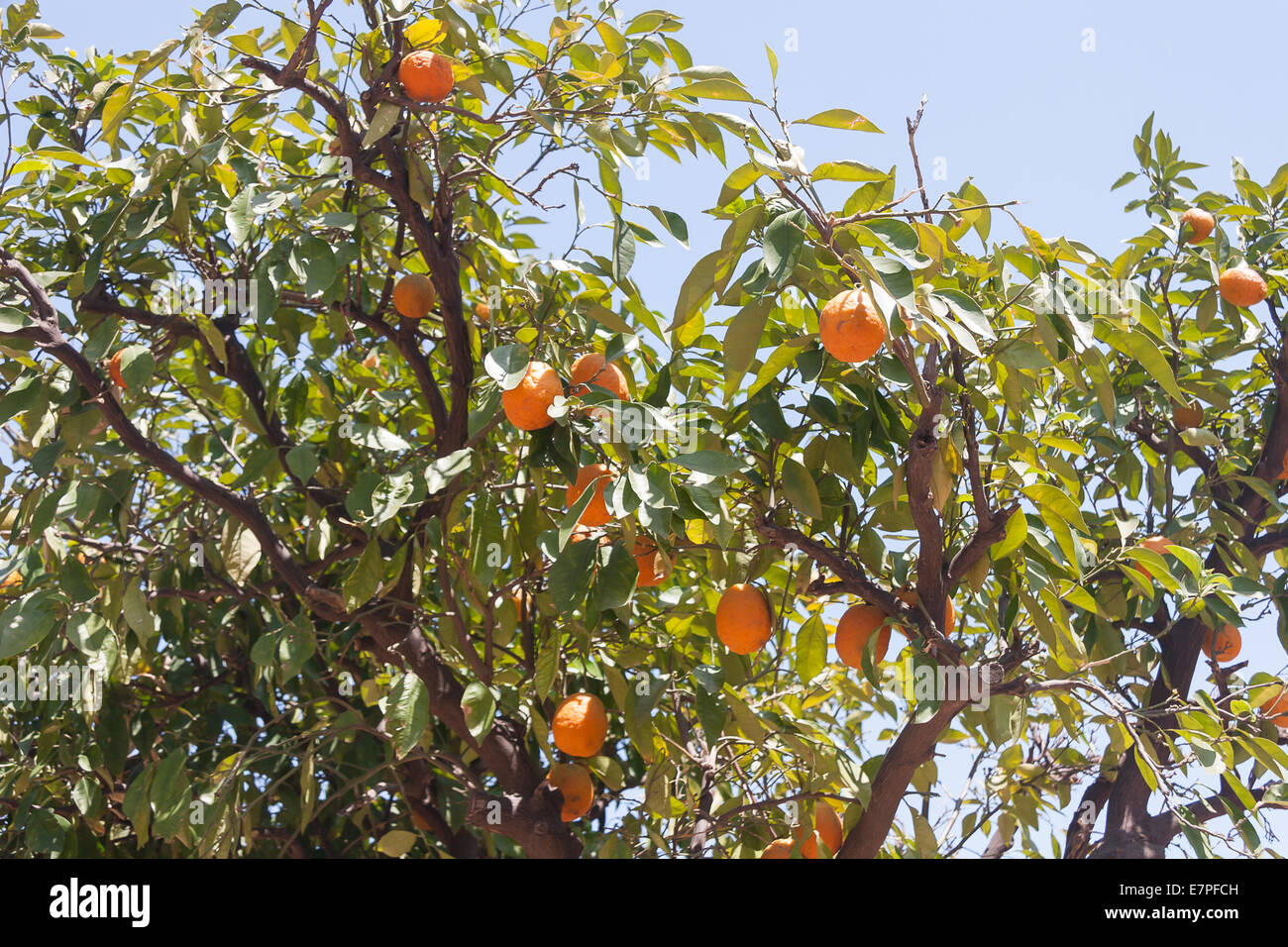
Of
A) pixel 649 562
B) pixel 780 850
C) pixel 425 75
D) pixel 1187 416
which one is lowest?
pixel 780 850

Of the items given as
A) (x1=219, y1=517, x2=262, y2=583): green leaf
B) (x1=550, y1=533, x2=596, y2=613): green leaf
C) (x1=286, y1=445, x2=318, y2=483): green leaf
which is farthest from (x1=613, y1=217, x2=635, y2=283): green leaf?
(x1=219, y1=517, x2=262, y2=583): green leaf

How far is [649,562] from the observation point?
215 cm

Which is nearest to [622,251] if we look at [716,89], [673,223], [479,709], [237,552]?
[673,223]

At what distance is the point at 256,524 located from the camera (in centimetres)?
243

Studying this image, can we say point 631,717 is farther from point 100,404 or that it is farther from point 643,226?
point 100,404

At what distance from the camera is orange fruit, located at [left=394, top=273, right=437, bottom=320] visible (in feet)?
8.52

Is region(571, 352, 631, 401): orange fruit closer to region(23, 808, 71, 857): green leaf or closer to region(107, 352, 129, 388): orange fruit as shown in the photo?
region(107, 352, 129, 388): orange fruit

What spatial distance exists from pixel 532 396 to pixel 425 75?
751 mm

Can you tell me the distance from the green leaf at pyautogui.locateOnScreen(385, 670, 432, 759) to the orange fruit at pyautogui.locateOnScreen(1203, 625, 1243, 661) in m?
1.97

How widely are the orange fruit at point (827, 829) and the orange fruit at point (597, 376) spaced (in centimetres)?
93

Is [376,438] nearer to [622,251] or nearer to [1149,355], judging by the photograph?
[622,251]

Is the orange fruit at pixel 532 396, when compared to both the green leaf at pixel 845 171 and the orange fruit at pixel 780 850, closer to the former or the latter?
the green leaf at pixel 845 171
